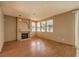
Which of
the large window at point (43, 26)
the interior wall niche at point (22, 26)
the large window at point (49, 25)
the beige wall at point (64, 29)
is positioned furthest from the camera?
the interior wall niche at point (22, 26)

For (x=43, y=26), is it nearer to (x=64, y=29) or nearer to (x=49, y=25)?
(x=49, y=25)

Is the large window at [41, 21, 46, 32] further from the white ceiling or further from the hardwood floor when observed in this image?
the hardwood floor

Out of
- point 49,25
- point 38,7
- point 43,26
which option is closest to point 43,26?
point 43,26

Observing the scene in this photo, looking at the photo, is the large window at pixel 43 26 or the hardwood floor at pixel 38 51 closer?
the hardwood floor at pixel 38 51

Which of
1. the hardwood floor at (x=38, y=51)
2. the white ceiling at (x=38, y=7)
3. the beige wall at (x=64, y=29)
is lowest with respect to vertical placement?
the hardwood floor at (x=38, y=51)

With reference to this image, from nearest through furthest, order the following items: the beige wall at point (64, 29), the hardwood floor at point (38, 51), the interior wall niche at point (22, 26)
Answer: the hardwood floor at point (38, 51) < the beige wall at point (64, 29) < the interior wall niche at point (22, 26)

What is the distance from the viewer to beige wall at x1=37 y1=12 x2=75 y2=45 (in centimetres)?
490

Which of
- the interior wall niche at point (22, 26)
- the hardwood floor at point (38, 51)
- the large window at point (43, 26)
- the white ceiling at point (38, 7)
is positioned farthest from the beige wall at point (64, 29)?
the interior wall niche at point (22, 26)

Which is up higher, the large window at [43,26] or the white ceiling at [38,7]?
the white ceiling at [38,7]

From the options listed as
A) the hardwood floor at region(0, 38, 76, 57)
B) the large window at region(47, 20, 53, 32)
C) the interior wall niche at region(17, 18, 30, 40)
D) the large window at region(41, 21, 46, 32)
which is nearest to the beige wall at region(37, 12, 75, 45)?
the large window at region(47, 20, 53, 32)

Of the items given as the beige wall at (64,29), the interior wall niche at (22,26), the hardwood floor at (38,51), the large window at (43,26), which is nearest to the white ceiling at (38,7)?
the beige wall at (64,29)

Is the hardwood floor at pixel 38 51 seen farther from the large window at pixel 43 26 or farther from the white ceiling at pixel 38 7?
the large window at pixel 43 26

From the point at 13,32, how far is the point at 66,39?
3845mm

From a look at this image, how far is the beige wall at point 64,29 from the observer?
4.90 m
